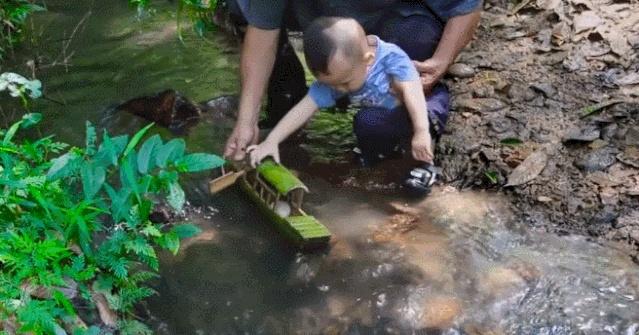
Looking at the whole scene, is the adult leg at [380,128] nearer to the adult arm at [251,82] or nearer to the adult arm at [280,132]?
the adult arm at [280,132]

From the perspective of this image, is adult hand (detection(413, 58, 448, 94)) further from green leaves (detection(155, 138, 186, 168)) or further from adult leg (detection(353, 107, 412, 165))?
green leaves (detection(155, 138, 186, 168))

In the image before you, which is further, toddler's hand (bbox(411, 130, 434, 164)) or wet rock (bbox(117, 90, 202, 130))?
wet rock (bbox(117, 90, 202, 130))

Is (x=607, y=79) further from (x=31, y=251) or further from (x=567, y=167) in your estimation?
(x=31, y=251)

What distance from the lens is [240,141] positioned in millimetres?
3004

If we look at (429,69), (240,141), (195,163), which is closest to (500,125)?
(429,69)

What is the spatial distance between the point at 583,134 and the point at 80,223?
2036mm

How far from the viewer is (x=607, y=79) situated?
3414 mm

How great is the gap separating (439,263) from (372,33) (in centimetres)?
113

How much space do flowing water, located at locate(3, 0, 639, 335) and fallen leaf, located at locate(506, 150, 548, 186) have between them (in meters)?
0.11

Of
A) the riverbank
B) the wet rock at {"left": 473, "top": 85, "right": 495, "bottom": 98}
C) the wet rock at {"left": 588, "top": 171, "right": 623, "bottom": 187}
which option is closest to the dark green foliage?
the riverbank

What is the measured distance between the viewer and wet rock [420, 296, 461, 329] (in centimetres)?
239

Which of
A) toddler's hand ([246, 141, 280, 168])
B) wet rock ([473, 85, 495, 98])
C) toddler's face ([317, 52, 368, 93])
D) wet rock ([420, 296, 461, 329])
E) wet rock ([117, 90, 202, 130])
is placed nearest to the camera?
wet rock ([420, 296, 461, 329])

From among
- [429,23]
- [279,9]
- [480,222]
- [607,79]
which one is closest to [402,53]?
[429,23]

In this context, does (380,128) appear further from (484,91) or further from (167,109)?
(167,109)
